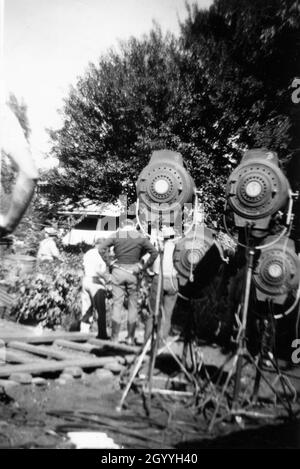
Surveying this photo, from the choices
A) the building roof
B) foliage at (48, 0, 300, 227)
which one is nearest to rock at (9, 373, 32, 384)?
foliage at (48, 0, 300, 227)

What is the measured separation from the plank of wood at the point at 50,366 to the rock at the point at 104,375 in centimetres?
17

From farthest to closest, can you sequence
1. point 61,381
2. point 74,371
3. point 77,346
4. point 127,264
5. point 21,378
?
point 127,264
point 77,346
point 74,371
point 61,381
point 21,378

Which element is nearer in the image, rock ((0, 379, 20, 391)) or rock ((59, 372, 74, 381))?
rock ((0, 379, 20, 391))

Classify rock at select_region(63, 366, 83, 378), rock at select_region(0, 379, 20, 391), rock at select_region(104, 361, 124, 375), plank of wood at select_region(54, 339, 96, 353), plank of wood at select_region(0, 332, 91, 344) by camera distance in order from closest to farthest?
rock at select_region(0, 379, 20, 391) → rock at select_region(63, 366, 83, 378) → rock at select_region(104, 361, 124, 375) → plank of wood at select_region(54, 339, 96, 353) → plank of wood at select_region(0, 332, 91, 344)

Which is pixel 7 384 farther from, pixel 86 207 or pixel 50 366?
pixel 86 207

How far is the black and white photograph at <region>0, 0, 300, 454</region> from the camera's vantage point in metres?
3.54

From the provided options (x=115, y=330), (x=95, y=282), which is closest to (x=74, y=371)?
(x=115, y=330)

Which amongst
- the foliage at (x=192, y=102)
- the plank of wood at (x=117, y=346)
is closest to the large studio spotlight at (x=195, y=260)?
the plank of wood at (x=117, y=346)

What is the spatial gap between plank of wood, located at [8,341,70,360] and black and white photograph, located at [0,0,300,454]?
3 centimetres

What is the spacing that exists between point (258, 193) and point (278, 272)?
7.01ft

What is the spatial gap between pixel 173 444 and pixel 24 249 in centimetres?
1033

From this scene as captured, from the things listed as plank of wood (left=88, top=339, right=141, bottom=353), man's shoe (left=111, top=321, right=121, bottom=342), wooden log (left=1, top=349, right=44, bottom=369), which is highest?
man's shoe (left=111, top=321, right=121, bottom=342)

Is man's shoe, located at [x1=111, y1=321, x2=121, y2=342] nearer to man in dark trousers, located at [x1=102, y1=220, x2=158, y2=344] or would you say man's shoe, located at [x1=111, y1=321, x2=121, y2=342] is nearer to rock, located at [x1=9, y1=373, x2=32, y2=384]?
man in dark trousers, located at [x1=102, y1=220, x2=158, y2=344]

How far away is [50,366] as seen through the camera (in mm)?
4941
